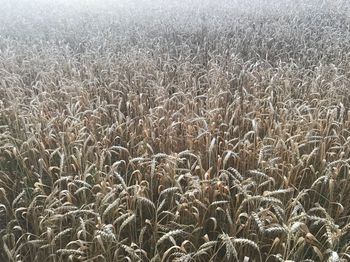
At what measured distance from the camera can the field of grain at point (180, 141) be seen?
83.7 inches

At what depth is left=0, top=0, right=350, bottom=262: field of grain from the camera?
2125mm

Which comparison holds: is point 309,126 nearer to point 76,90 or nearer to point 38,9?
point 76,90

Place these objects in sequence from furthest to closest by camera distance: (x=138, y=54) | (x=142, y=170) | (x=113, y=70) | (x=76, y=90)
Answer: (x=138, y=54), (x=113, y=70), (x=76, y=90), (x=142, y=170)

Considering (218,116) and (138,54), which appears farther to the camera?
(138,54)

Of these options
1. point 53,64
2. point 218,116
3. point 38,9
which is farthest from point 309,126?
point 38,9

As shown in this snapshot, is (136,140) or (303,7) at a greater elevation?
(303,7)

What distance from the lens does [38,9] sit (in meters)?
11.0

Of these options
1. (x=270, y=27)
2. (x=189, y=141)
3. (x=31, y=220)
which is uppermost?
(x=270, y=27)

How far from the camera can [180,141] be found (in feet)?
9.93

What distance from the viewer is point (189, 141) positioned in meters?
2.86

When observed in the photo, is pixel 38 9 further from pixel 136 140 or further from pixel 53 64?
pixel 136 140

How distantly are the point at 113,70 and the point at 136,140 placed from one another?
1.69m

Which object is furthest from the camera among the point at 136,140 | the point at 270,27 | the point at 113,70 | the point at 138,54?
the point at 270,27

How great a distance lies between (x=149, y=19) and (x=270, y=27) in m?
2.70
